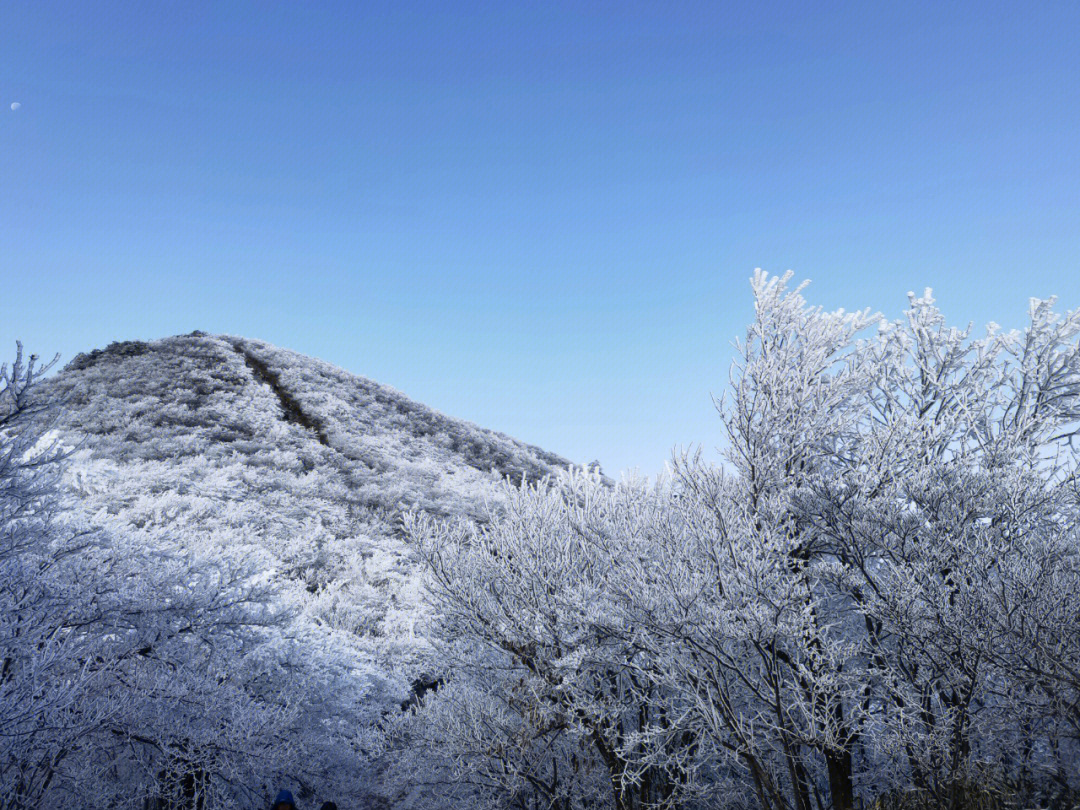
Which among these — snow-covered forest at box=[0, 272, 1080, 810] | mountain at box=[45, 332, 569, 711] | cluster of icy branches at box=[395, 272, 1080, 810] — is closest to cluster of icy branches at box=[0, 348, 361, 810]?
snow-covered forest at box=[0, 272, 1080, 810]

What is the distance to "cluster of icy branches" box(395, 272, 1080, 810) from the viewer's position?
621 cm

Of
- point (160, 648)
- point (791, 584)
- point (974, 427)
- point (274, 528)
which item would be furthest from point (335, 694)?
point (274, 528)

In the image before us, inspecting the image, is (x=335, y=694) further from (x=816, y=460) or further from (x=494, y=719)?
(x=816, y=460)

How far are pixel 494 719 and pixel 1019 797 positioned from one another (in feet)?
20.4

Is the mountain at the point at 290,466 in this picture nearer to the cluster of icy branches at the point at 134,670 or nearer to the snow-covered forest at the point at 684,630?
the cluster of icy branches at the point at 134,670

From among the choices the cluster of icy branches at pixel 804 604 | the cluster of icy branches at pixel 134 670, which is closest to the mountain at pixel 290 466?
the cluster of icy branches at pixel 134 670

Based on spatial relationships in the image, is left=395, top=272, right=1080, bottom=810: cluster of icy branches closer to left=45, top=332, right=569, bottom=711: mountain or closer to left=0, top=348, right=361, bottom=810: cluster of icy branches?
left=0, top=348, right=361, bottom=810: cluster of icy branches

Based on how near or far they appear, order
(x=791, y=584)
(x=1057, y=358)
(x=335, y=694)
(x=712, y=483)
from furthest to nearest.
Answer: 1. (x=335, y=694)
2. (x=1057, y=358)
3. (x=712, y=483)
4. (x=791, y=584)

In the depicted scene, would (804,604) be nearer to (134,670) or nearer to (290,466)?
(134,670)

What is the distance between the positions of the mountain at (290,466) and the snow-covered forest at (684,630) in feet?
8.26

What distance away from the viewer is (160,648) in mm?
8758

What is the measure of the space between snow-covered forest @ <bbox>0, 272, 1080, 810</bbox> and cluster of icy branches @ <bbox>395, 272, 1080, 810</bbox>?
1.9 inches

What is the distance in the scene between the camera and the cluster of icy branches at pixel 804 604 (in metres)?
6.21

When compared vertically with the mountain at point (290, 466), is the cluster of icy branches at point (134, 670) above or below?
below
